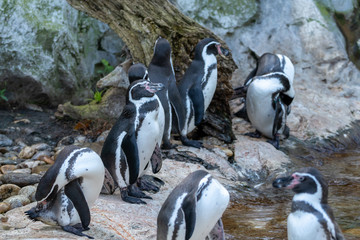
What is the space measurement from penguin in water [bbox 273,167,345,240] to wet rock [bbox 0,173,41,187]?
2930 millimetres

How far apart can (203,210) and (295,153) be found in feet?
12.8

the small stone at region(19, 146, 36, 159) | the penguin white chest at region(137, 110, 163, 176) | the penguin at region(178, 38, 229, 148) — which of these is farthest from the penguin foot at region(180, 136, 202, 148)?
the small stone at region(19, 146, 36, 159)

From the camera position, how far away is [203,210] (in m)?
4.05

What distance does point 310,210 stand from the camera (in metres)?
3.88

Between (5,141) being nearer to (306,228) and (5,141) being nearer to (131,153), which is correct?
(131,153)

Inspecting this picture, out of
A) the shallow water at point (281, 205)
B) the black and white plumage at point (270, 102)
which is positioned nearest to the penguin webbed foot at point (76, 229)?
the shallow water at point (281, 205)

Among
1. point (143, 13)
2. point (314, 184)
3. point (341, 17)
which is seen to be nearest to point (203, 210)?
point (314, 184)

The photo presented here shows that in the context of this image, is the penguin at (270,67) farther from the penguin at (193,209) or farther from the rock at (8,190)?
the penguin at (193,209)

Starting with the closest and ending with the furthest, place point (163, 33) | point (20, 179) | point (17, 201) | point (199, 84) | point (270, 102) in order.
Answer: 1. point (17, 201)
2. point (20, 179)
3. point (199, 84)
4. point (163, 33)
5. point (270, 102)

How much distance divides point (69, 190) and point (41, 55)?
500 centimetres

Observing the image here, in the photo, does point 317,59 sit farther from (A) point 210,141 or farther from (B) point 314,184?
(B) point 314,184

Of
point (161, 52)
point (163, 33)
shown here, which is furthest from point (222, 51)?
point (161, 52)

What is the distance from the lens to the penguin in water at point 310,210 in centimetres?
384

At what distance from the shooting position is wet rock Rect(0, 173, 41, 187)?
A: 598cm
